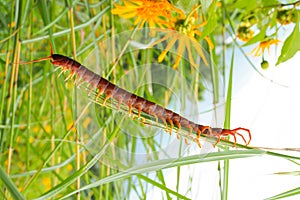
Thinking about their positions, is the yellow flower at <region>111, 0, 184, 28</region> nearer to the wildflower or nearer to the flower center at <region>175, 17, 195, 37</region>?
the flower center at <region>175, 17, 195, 37</region>

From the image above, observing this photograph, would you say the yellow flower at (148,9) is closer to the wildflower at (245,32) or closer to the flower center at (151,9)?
the flower center at (151,9)

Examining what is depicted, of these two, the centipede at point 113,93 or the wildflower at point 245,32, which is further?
the wildflower at point 245,32

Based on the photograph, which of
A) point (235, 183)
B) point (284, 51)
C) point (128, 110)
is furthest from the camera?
point (235, 183)

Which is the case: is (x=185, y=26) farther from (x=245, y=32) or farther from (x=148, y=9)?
(x=245, y=32)

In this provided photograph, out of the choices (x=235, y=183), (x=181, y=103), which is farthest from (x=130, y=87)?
(x=235, y=183)

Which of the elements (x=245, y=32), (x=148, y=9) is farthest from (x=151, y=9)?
(x=245, y=32)

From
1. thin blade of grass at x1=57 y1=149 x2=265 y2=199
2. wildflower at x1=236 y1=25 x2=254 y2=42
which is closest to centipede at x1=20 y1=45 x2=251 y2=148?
thin blade of grass at x1=57 y1=149 x2=265 y2=199

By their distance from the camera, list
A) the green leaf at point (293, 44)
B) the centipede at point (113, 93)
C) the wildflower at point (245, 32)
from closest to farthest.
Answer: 1. the centipede at point (113, 93)
2. the green leaf at point (293, 44)
3. the wildflower at point (245, 32)

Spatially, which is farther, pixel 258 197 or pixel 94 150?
pixel 258 197

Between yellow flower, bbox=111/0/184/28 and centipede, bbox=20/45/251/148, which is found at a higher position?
yellow flower, bbox=111/0/184/28

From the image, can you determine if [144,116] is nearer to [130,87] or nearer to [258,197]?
[130,87]

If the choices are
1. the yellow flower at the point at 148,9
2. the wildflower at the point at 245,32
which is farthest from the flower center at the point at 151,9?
the wildflower at the point at 245,32
